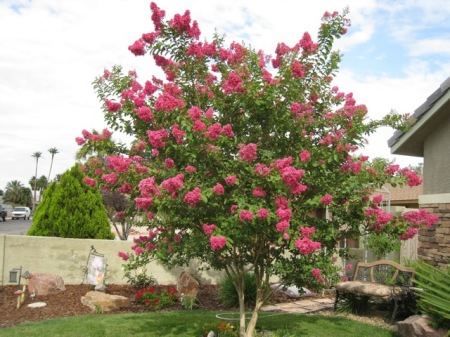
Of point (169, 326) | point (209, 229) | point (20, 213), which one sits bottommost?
point (169, 326)

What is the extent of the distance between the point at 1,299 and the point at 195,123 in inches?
256

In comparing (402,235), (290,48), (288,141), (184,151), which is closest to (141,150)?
(184,151)

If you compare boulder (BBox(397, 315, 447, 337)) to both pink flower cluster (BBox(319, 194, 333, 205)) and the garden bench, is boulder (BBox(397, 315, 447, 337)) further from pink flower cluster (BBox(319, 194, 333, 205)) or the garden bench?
pink flower cluster (BBox(319, 194, 333, 205))

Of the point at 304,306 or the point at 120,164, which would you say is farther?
the point at 304,306

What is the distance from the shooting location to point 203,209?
205 inches

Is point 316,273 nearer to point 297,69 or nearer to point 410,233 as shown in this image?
point 410,233

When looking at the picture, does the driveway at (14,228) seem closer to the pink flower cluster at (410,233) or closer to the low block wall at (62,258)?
the low block wall at (62,258)

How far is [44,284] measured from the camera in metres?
9.49

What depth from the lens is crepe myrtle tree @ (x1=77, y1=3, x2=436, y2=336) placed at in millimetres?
4973

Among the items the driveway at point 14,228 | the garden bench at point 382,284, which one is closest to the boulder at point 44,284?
the garden bench at point 382,284

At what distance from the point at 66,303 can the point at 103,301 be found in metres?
0.84

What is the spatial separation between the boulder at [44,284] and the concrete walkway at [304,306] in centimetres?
420

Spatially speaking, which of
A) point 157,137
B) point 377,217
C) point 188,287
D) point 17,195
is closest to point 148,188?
point 157,137

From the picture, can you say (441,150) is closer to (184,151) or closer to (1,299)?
(184,151)
